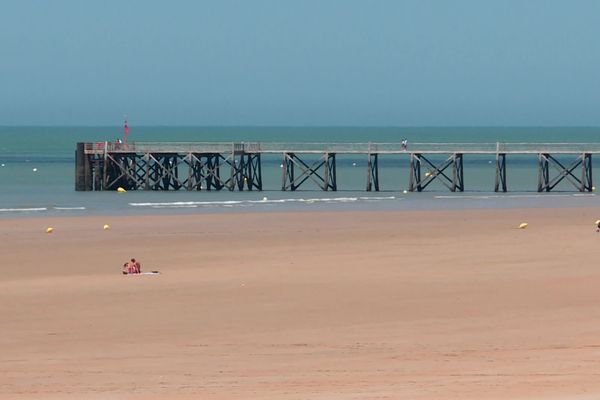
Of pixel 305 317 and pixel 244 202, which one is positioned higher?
pixel 244 202

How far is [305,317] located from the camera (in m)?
19.7

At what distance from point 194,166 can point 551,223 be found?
29279mm

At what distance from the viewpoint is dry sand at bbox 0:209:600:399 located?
47.4ft

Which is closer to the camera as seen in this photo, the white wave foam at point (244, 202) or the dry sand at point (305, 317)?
the dry sand at point (305, 317)

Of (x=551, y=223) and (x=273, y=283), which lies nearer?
(x=273, y=283)

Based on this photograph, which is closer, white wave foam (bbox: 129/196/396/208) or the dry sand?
the dry sand

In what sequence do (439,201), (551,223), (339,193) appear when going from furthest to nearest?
(339,193) → (439,201) → (551,223)

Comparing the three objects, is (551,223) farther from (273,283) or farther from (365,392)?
(365,392)

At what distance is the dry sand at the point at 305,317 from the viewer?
14.4 metres

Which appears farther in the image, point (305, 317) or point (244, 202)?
point (244, 202)

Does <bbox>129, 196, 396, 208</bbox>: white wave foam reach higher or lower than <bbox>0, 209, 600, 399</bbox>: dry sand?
higher

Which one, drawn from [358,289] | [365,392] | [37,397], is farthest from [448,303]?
[37,397]

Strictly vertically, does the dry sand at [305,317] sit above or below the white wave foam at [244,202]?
below

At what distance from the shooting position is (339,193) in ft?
209
